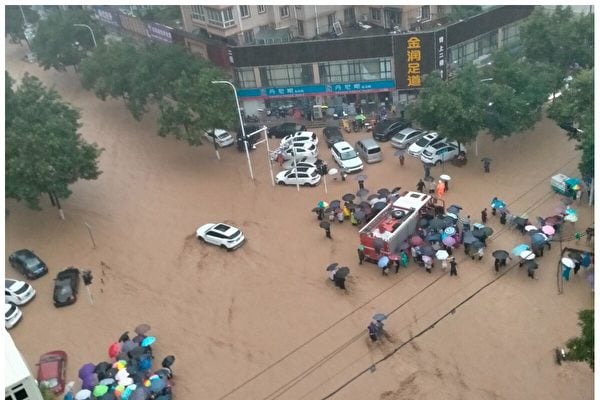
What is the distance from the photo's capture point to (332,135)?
3192 centimetres

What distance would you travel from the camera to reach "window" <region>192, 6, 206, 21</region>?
3559cm

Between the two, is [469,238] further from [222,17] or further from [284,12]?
[284,12]

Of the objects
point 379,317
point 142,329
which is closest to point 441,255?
point 379,317

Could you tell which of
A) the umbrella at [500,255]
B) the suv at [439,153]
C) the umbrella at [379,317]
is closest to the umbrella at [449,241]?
the umbrella at [500,255]

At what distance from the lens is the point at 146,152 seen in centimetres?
3250

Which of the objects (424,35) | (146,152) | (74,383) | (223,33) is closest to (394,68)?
(424,35)

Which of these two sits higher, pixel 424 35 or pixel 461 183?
pixel 424 35

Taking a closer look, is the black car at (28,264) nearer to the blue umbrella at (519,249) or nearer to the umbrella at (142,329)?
the umbrella at (142,329)

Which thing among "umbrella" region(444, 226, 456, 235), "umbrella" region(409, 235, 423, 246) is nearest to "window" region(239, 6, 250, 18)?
"umbrella" region(409, 235, 423, 246)

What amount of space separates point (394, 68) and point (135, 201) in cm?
1595

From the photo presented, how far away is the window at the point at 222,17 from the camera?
34.2m

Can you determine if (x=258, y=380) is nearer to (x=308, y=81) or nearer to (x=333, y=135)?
(x=333, y=135)

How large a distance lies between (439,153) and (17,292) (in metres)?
18.9

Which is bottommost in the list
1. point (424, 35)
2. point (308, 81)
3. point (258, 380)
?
point (258, 380)
